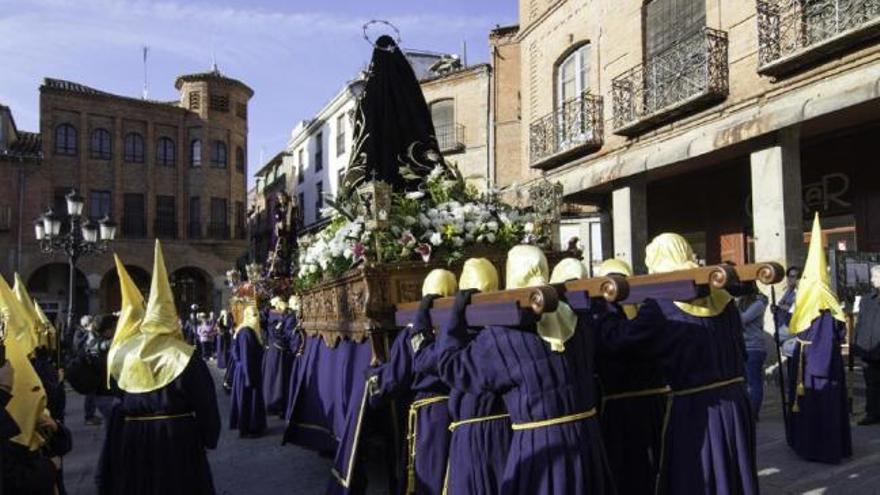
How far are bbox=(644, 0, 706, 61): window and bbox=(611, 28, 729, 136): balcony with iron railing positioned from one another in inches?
11.7

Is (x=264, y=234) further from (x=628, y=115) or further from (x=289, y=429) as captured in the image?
(x=289, y=429)

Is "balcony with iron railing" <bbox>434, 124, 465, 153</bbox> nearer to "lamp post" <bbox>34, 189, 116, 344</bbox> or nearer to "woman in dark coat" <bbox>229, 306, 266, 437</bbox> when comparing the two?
"lamp post" <bbox>34, 189, 116, 344</bbox>

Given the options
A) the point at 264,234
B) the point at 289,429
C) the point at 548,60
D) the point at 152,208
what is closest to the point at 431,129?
the point at 289,429

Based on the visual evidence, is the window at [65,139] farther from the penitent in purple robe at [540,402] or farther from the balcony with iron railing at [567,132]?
the penitent in purple robe at [540,402]

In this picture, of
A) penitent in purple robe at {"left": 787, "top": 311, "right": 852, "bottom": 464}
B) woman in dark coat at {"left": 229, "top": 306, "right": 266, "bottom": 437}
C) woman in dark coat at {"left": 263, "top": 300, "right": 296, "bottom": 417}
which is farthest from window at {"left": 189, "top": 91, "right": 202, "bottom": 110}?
penitent in purple robe at {"left": 787, "top": 311, "right": 852, "bottom": 464}

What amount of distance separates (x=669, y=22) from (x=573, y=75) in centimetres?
335

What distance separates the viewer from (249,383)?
9.56 metres

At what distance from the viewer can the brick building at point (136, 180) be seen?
32344 millimetres

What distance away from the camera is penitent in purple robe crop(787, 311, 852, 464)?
6.78 m

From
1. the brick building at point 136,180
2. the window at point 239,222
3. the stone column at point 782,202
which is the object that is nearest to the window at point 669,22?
the stone column at point 782,202

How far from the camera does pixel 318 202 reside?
37.6m

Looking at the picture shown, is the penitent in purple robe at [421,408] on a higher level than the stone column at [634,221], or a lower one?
lower

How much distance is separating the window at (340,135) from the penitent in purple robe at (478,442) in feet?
100

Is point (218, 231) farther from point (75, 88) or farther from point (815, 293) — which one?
point (815, 293)
